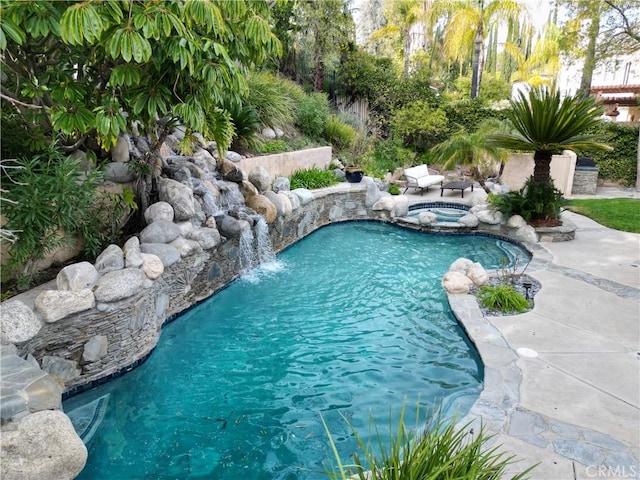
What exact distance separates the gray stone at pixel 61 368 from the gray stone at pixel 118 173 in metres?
2.30

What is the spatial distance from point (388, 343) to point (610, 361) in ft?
6.36

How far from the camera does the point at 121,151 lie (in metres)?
5.31

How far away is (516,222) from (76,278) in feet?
23.4

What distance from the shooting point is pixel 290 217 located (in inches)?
303

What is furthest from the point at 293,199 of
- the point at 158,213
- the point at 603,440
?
the point at 603,440

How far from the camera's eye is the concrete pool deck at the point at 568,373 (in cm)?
269

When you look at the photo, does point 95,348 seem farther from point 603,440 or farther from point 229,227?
point 603,440

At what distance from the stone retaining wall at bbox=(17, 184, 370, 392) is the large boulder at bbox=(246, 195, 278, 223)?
0.32m

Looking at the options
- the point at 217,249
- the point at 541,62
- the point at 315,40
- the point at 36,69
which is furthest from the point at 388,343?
the point at 541,62

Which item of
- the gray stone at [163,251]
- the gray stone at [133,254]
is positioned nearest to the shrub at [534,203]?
the gray stone at [163,251]

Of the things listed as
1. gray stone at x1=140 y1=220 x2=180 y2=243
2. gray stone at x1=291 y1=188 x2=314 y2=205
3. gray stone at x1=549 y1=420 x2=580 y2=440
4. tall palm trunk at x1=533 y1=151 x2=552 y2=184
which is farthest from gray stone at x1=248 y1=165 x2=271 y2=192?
gray stone at x1=549 y1=420 x2=580 y2=440

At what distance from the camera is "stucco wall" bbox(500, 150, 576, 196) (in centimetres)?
1122

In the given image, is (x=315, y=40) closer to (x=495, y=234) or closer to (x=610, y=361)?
(x=495, y=234)

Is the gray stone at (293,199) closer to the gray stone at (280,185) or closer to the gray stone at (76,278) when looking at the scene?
the gray stone at (280,185)
